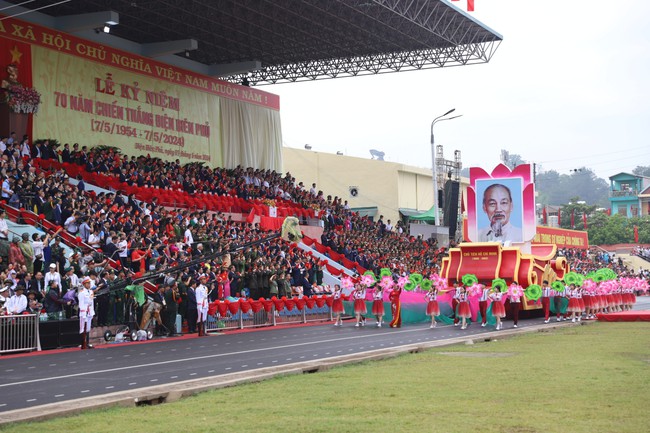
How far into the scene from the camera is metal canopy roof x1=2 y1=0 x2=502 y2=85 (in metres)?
38.5

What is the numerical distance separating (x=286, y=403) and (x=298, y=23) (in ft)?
106

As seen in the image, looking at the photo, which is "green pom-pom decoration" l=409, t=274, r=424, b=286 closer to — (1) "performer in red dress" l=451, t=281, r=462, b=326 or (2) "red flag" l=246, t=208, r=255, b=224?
(1) "performer in red dress" l=451, t=281, r=462, b=326

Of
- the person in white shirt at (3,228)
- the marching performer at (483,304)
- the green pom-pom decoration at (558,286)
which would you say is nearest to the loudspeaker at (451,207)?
the green pom-pom decoration at (558,286)

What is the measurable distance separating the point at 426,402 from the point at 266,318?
1959 centimetres

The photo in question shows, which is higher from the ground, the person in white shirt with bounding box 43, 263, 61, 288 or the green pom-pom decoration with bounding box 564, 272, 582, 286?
the person in white shirt with bounding box 43, 263, 61, 288

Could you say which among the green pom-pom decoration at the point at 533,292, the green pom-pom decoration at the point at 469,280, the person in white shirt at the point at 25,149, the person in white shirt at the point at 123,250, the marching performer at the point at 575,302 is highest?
the person in white shirt at the point at 25,149

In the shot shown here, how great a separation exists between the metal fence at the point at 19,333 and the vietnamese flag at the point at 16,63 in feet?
46.4

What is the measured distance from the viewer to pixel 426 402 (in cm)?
1147

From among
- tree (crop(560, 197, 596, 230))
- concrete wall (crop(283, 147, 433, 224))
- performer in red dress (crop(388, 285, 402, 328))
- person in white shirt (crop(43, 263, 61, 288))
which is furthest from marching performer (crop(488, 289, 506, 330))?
tree (crop(560, 197, 596, 230))

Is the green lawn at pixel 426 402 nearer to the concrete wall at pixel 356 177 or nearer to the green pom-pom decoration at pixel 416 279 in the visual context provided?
the green pom-pom decoration at pixel 416 279

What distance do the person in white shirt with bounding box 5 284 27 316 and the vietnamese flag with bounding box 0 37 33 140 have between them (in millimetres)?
13784

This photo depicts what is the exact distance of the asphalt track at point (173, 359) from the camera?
1388 cm

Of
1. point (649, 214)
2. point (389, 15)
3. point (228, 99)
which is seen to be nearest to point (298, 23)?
point (389, 15)

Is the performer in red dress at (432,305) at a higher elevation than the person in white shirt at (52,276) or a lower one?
lower
